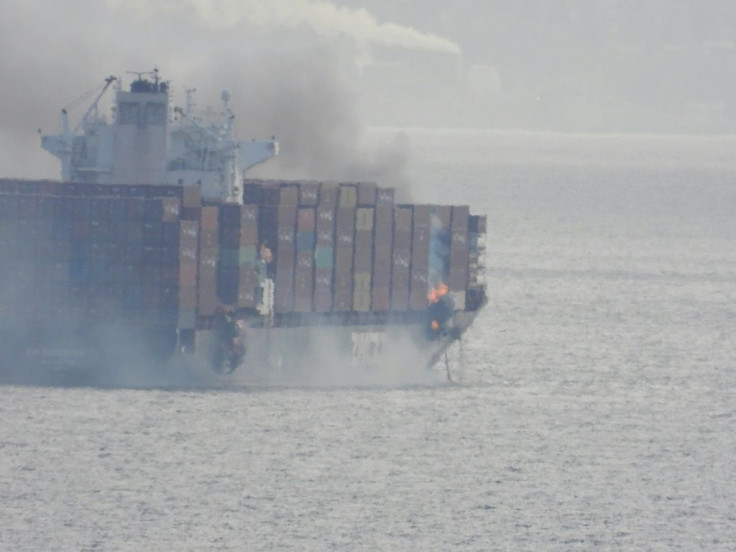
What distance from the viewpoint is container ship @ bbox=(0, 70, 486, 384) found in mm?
68750

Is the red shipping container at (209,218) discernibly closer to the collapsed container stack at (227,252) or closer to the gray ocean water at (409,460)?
the collapsed container stack at (227,252)

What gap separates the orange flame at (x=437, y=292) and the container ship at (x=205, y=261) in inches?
6.1

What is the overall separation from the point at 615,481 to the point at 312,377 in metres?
Answer: 19.4

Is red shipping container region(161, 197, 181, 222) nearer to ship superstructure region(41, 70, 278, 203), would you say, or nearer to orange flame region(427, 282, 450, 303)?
ship superstructure region(41, 70, 278, 203)

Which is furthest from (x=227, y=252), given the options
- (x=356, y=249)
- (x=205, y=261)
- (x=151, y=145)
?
(x=151, y=145)

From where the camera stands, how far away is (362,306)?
2987 inches

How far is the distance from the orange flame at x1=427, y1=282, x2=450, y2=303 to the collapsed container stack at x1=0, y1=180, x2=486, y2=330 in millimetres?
117

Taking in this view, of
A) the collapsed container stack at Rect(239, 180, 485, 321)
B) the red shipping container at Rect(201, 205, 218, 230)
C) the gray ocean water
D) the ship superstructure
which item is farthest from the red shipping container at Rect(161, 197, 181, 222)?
the ship superstructure

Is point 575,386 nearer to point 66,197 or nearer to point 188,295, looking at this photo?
point 188,295

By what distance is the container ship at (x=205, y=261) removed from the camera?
68750 millimetres

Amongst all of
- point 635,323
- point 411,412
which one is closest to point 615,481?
point 411,412

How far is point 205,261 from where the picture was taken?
70.1 m

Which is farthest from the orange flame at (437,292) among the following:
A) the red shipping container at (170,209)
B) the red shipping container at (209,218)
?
the red shipping container at (170,209)

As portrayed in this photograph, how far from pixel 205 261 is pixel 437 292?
1144 cm
